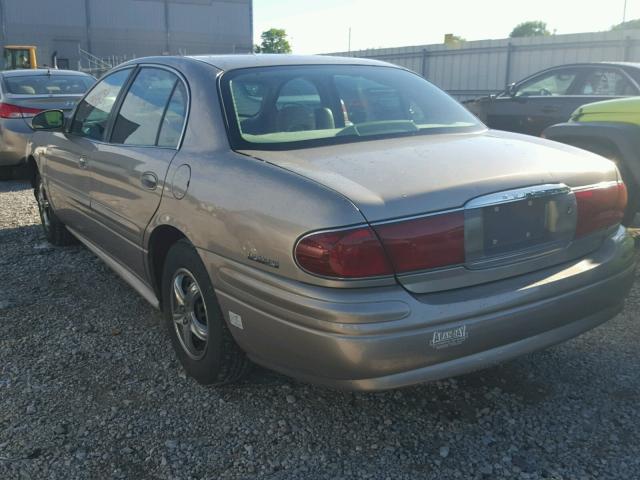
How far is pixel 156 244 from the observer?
3311 mm

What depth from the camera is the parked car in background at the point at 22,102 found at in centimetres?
855

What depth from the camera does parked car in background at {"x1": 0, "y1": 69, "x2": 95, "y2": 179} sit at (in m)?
8.55

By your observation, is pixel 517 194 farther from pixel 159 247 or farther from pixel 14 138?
pixel 14 138

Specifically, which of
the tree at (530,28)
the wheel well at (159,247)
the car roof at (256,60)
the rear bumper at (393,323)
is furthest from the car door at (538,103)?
the tree at (530,28)

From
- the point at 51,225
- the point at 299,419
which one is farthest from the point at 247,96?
the point at 51,225

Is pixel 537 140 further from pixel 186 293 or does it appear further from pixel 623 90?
pixel 623 90

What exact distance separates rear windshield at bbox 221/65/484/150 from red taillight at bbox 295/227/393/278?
2.55 ft

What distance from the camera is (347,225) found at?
220cm

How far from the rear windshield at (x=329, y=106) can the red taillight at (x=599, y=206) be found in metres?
0.85

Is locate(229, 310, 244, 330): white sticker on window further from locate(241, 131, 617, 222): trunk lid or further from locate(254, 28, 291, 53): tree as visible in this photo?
locate(254, 28, 291, 53): tree

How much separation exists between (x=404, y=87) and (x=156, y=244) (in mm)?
1681

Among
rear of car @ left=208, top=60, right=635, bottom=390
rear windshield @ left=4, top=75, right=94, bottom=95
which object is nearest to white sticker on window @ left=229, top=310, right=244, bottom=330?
rear of car @ left=208, top=60, right=635, bottom=390

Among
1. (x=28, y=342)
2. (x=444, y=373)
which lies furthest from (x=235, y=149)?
(x=28, y=342)

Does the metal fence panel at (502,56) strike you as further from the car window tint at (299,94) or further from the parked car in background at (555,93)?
the car window tint at (299,94)
